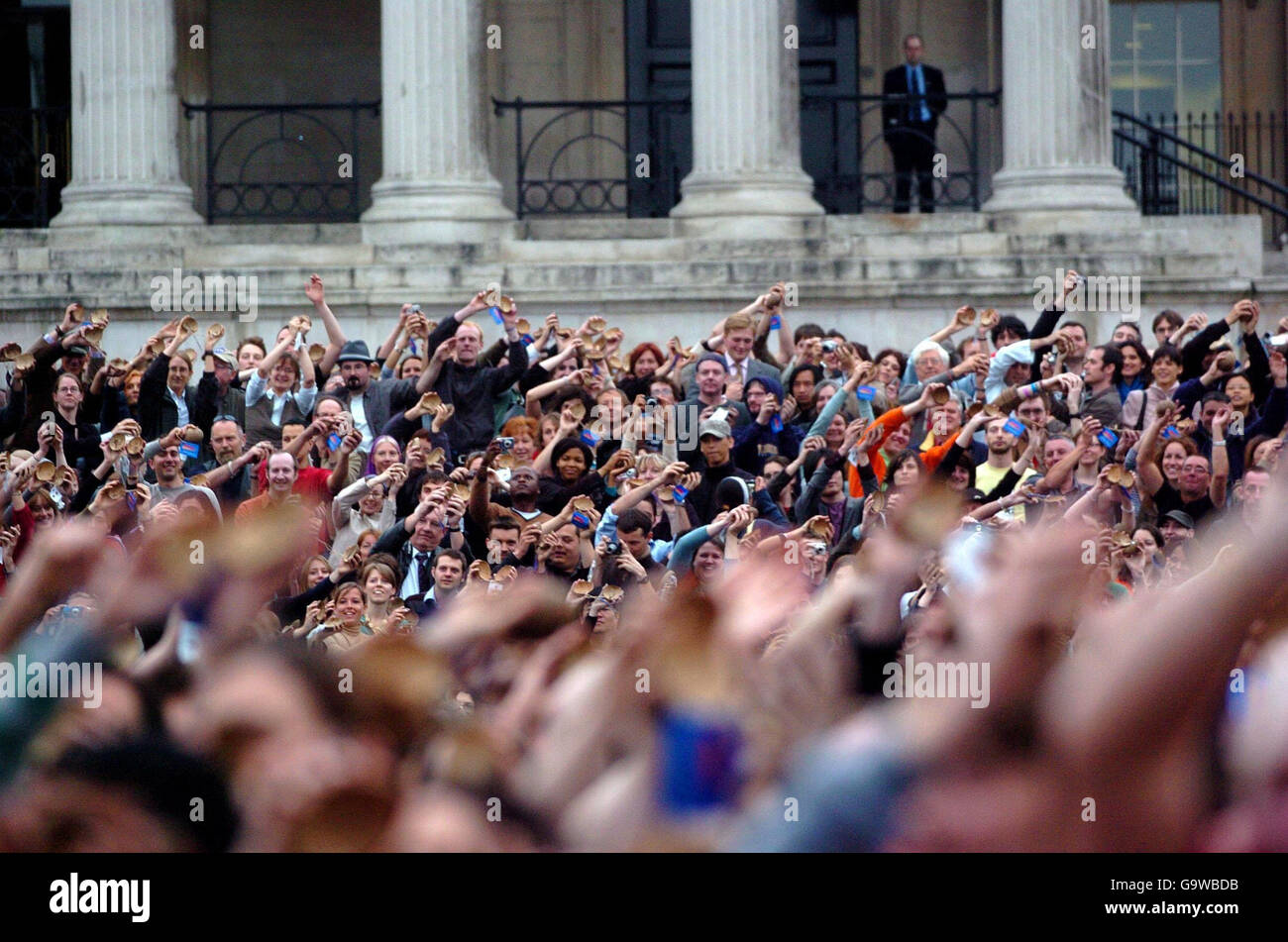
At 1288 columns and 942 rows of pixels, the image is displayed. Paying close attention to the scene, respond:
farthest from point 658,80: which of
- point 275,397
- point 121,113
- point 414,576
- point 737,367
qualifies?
point 414,576

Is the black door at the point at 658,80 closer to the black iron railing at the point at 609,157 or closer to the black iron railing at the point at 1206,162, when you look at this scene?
the black iron railing at the point at 609,157

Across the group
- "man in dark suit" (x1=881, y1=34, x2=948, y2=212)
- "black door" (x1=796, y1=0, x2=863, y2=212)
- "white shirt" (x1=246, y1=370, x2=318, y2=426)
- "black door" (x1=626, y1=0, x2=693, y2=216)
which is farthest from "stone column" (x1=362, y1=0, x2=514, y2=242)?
"white shirt" (x1=246, y1=370, x2=318, y2=426)

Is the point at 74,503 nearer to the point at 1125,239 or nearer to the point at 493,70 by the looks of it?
the point at 1125,239

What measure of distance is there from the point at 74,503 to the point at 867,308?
826cm

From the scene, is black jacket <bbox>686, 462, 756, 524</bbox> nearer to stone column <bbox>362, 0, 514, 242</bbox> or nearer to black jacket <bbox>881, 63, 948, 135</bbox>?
stone column <bbox>362, 0, 514, 242</bbox>

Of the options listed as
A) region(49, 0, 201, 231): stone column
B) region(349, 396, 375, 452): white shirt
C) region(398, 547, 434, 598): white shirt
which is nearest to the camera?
region(398, 547, 434, 598): white shirt

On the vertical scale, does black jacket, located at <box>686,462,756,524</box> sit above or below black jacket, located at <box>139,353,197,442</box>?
below

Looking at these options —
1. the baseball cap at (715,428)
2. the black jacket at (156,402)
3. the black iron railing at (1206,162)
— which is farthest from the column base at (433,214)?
the baseball cap at (715,428)

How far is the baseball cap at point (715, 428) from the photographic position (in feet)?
40.5

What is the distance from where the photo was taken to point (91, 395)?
14125 millimetres

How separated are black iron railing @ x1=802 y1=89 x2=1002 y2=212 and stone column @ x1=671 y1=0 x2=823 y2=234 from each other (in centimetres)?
71

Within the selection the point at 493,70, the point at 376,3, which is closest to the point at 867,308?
the point at 493,70

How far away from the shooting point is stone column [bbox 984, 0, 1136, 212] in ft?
62.4
